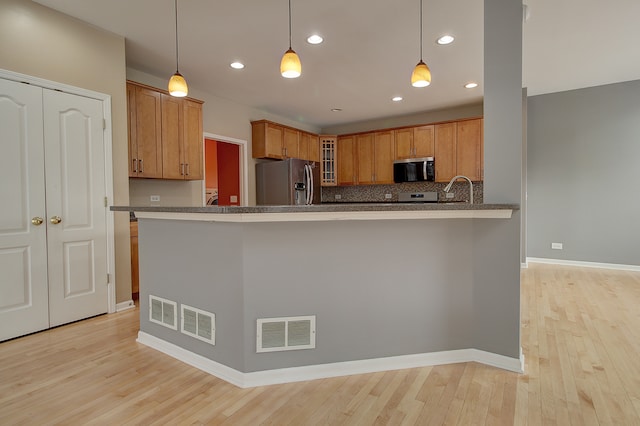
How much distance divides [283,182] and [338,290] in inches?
145

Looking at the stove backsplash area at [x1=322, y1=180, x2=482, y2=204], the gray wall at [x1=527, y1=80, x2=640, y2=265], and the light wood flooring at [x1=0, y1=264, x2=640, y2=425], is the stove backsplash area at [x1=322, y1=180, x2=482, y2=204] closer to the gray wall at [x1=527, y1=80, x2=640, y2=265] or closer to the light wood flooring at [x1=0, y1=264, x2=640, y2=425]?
the gray wall at [x1=527, y1=80, x2=640, y2=265]

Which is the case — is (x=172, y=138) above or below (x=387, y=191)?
above

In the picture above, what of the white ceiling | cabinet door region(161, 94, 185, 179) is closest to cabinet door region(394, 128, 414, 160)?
the white ceiling

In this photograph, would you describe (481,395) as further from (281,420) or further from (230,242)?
(230,242)

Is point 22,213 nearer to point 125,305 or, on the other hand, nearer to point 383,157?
point 125,305

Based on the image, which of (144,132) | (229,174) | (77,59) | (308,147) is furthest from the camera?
(308,147)

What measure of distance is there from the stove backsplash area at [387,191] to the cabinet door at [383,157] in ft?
1.24

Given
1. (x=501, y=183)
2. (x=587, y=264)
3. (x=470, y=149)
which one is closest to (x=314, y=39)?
(x=501, y=183)

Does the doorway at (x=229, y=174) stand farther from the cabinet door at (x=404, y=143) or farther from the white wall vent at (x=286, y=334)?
the white wall vent at (x=286, y=334)

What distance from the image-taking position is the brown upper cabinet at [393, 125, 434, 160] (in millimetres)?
5840

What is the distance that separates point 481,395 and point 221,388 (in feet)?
4.77

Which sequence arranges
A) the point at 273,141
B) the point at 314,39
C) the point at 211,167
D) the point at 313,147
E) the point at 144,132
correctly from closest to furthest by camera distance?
the point at 314,39 → the point at 144,132 → the point at 273,141 → the point at 313,147 → the point at 211,167

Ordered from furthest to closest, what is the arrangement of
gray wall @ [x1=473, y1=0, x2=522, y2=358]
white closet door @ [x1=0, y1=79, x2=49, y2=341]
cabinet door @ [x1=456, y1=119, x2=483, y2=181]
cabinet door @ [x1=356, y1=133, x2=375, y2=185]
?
cabinet door @ [x1=356, y1=133, x2=375, y2=185] < cabinet door @ [x1=456, y1=119, x2=483, y2=181] < white closet door @ [x1=0, y1=79, x2=49, y2=341] < gray wall @ [x1=473, y1=0, x2=522, y2=358]

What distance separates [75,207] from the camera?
9.75 feet
